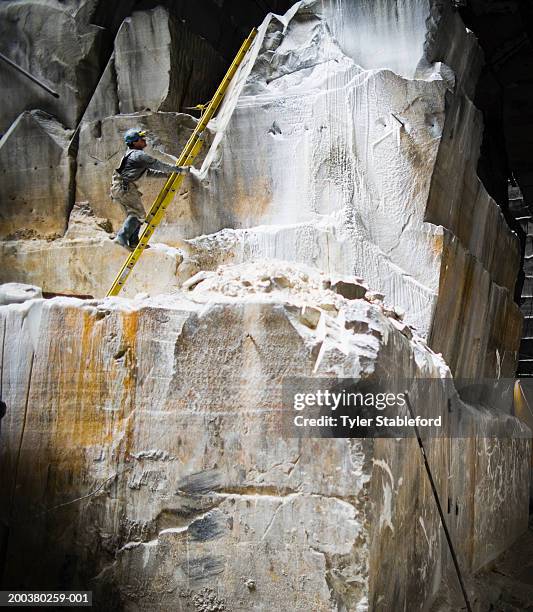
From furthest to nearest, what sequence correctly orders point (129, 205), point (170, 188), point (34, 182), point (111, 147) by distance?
point (34, 182)
point (111, 147)
point (129, 205)
point (170, 188)

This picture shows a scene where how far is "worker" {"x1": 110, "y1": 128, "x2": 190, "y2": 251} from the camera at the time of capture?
18.1 feet

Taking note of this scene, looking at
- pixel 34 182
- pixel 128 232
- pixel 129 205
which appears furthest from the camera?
pixel 34 182

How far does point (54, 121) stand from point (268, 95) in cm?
239

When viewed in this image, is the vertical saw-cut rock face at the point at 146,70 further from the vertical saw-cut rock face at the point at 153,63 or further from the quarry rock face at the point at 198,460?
the quarry rock face at the point at 198,460

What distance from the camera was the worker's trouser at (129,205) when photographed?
221 inches

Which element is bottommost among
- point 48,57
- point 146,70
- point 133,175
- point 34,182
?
point 133,175

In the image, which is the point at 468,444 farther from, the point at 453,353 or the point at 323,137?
the point at 323,137

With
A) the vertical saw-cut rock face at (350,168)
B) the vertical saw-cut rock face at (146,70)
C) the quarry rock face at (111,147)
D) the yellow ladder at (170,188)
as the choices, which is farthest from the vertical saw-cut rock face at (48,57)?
the vertical saw-cut rock face at (350,168)

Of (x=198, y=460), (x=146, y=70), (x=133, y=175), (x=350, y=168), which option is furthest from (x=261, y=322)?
(x=146, y=70)

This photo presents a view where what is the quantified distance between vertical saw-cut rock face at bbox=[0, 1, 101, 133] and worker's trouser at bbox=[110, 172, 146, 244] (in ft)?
6.41

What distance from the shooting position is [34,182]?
22.4 ft

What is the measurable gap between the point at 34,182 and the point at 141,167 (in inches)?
71.3

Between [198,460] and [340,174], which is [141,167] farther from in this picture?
[198,460]

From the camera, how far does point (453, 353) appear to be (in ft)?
20.9
